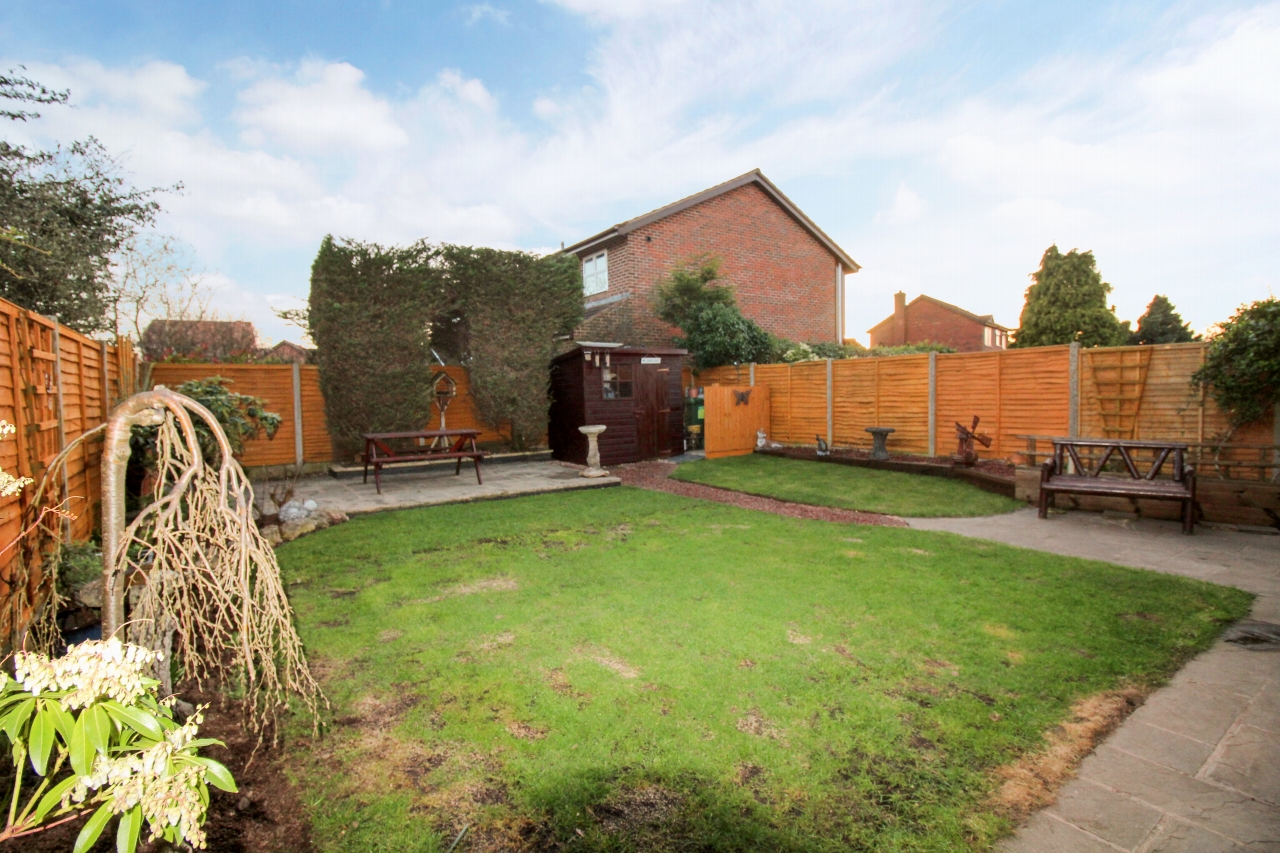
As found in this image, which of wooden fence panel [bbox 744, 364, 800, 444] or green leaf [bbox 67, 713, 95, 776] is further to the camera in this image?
wooden fence panel [bbox 744, 364, 800, 444]

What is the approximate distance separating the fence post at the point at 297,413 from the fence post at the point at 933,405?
12.0m

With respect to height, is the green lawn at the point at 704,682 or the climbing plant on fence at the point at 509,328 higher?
the climbing plant on fence at the point at 509,328

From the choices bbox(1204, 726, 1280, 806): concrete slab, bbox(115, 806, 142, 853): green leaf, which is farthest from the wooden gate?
bbox(115, 806, 142, 853): green leaf

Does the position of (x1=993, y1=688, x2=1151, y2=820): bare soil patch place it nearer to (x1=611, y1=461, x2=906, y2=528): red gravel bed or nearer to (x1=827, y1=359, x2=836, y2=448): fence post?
(x1=611, y1=461, x2=906, y2=528): red gravel bed

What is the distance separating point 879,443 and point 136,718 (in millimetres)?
11020

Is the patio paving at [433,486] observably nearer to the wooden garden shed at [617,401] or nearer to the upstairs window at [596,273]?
the wooden garden shed at [617,401]

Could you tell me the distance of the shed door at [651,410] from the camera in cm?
1209

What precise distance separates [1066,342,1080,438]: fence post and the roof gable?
10808mm

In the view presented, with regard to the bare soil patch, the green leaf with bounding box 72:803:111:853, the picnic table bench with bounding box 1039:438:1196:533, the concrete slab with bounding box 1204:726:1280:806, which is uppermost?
the green leaf with bounding box 72:803:111:853

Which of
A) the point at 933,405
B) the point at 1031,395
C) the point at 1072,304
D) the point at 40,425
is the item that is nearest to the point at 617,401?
the point at 933,405

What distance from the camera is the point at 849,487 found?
8.73m

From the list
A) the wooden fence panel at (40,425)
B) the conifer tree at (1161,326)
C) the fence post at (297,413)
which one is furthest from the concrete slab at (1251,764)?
the conifer tree at (1161,326)

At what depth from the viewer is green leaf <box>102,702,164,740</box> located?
1064 mm

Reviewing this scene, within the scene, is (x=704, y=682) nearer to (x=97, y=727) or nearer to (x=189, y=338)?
(x=97, y=727)
